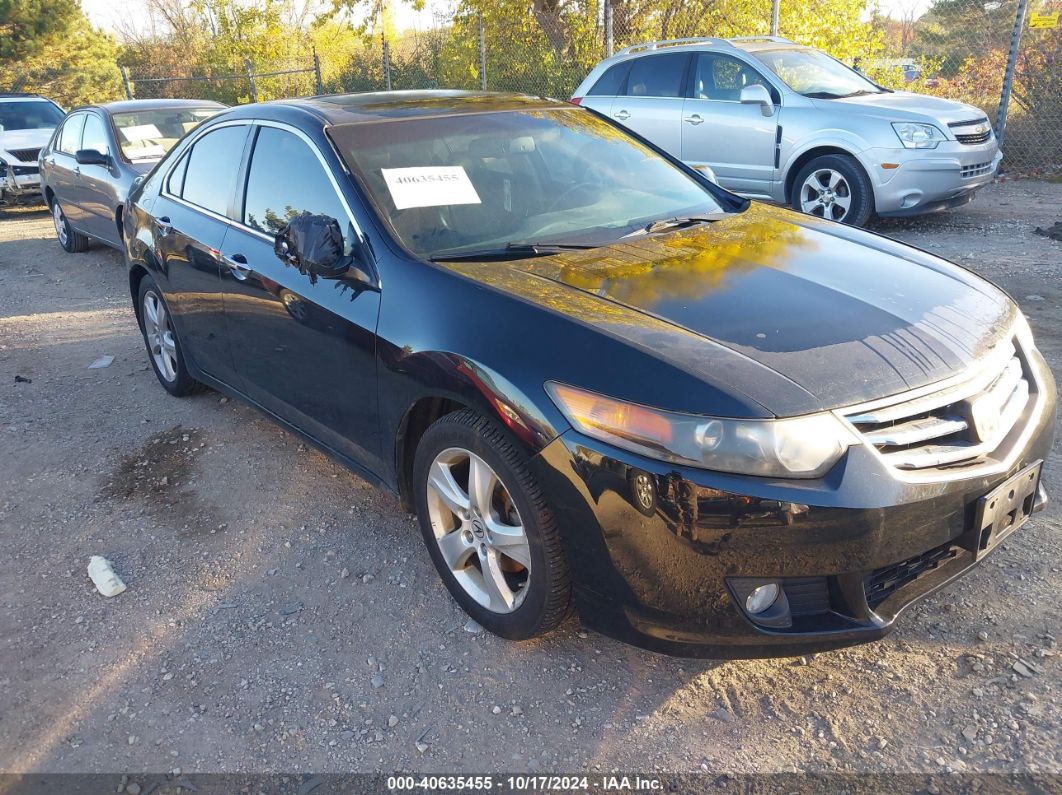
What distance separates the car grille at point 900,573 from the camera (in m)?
2.30

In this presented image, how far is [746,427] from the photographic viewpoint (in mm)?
2162

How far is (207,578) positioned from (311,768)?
118cm

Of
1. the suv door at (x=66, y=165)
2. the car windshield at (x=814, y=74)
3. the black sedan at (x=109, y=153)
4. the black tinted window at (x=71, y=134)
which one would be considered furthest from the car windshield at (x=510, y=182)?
the black tinted window at (x=71, y=134)

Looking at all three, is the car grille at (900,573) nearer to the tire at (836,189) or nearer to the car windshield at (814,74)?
the tire at (836,189)

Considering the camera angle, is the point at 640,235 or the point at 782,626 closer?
the point at 782,626

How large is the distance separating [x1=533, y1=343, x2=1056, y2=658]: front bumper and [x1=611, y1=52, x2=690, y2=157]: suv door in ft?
23.5

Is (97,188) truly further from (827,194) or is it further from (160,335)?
(827,194)

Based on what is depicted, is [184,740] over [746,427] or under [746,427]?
under

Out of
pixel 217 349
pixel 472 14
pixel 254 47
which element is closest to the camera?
pixel 217 349

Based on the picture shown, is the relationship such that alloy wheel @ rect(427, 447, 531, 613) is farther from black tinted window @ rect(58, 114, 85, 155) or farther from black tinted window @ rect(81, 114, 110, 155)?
black tinted window @ rect(58, 114, 85, 155)

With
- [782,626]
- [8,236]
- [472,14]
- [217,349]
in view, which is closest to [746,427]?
[782,626]

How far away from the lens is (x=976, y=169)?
25.9ft

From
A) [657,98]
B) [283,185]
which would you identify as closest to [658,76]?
[657,98]

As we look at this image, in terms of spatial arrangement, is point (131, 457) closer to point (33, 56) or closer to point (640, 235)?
point (640, 235)
